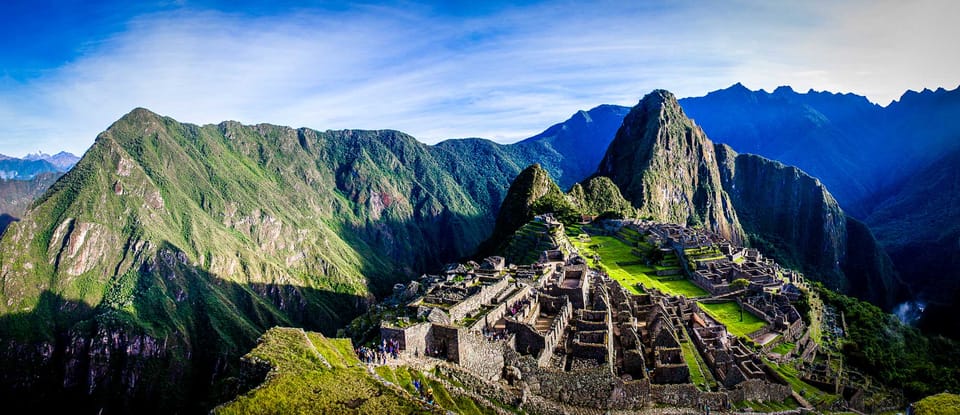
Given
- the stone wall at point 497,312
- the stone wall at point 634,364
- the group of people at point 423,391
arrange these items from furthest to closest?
the stone wall at point 497,312, the stone wall at point 634,364, the group of people at point 423,391

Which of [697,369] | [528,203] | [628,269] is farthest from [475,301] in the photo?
[528,203]

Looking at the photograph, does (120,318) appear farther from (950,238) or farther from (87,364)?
(950,238)

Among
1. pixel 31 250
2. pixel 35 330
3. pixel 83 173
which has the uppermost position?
pixel 83 173

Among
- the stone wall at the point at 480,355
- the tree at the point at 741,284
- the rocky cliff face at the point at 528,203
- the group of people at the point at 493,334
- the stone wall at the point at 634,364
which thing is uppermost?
the rocky cliff face at the point at 528,203

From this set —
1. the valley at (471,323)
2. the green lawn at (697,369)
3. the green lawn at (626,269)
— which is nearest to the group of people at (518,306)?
the valley at (471,323)

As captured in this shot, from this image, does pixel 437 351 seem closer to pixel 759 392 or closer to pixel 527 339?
pixel 527 339

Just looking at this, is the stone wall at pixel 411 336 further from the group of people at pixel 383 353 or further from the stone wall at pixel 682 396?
the stone wall at pixel 682 396

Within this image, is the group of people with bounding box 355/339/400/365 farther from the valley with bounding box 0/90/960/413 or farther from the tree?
the tree

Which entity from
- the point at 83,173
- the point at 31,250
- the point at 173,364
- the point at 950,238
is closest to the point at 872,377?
the point at 173,364
